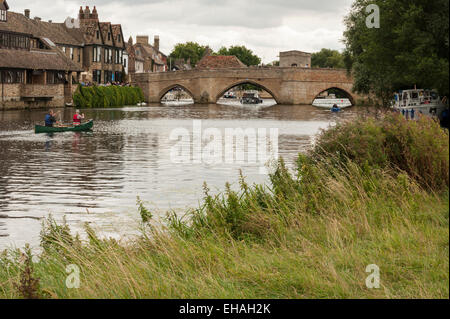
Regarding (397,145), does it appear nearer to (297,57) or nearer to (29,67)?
(29,67)

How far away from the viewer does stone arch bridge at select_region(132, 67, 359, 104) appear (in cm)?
8512

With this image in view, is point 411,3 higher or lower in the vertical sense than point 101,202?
higher

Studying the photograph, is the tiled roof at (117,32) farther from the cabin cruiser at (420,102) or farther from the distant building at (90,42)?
the cabin cruiser at (420,102)

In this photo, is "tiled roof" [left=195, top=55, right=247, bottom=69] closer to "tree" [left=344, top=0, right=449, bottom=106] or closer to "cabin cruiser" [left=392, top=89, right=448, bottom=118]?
"cabin cruiser" [left=392, top=89, right=448, bottom=118]

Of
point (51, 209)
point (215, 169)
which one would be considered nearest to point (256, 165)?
point (215, 169)

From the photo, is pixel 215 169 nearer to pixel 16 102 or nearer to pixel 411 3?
pixel 411 3

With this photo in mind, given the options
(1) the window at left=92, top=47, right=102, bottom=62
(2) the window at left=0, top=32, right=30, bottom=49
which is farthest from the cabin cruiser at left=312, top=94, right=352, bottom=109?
(2) the window at left=0, top=32, right=30, bottom=49

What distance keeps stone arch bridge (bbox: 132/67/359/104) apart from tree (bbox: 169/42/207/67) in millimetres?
71448

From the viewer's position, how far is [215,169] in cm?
2306

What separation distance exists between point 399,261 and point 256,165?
17.3 m

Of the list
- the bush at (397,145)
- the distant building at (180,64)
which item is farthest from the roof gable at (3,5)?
the distant building at (180,64)
